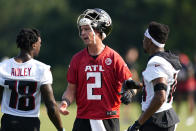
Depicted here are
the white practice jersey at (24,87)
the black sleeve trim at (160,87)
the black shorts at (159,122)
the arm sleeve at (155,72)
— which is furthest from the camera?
the white practice jersey at (24,87)

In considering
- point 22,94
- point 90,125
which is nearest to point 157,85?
point 90,125

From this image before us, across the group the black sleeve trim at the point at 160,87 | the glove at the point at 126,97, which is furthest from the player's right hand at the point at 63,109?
the black sleeve trim at the point at 160,87

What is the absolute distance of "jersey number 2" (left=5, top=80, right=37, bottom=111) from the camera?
6914mm

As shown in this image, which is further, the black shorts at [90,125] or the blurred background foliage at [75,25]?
the blurred background foliage at [75,25]

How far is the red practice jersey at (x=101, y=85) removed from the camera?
24.2 ft

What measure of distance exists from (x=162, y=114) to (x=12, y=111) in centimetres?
179

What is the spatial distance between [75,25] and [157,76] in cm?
3956

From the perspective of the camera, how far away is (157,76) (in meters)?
6.62

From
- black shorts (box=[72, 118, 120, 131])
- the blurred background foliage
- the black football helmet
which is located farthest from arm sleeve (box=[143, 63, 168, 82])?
the blurred background foliage

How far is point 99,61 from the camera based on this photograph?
24.6ft

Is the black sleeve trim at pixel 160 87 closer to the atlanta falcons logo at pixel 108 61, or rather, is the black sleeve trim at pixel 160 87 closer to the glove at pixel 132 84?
the glove at pixel 132 84

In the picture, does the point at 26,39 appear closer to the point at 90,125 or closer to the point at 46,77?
the point at 46,77

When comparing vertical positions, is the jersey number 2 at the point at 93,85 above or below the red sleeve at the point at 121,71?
below

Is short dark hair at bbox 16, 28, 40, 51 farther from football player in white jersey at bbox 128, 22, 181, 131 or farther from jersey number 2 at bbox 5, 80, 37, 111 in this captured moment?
football player in white jersey at bbox 128, 22, 181, 131
